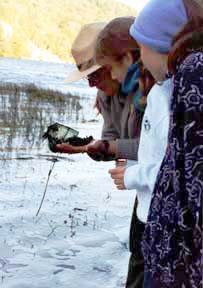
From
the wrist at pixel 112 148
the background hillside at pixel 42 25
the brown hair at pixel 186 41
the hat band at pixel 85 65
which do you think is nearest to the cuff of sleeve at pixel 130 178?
the brown hair at pixel 186 41

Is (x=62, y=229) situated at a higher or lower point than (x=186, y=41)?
lower

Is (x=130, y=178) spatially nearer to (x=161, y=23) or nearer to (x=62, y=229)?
(x=161, y=23)

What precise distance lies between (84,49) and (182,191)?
58.0 inches

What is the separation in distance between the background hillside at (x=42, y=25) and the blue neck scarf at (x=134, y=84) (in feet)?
208

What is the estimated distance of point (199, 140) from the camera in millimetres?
1796

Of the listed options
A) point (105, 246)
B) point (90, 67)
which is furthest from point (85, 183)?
point (90, 67)

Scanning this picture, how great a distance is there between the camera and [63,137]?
3.12 m

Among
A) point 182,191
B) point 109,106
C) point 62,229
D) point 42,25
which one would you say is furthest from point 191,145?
point 42,25

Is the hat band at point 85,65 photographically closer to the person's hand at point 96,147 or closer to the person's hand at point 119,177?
the person's hand at point 96,147

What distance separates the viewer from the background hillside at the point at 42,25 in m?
89.8

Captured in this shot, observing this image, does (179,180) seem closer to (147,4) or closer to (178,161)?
(178,161)

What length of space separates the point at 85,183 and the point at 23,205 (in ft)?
4.38

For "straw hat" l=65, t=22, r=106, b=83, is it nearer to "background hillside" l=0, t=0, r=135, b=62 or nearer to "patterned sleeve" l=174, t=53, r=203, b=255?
"patterned sleeve" l=174, t=53, r=203, b=255

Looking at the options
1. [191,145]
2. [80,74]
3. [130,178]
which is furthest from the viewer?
[80,74]
